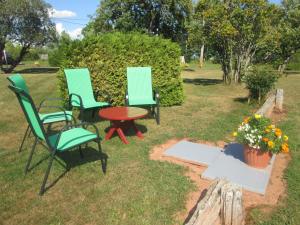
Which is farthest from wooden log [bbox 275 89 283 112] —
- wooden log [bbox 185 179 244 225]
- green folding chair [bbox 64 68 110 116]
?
wooden log [bbox 185 179 244 225]

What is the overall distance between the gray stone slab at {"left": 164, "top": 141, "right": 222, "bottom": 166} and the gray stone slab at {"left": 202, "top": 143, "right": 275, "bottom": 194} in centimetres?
17

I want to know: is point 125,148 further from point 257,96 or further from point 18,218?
point 257,96

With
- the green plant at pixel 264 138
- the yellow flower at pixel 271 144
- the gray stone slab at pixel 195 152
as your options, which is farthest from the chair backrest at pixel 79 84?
the yellow flower at pixel 271 144

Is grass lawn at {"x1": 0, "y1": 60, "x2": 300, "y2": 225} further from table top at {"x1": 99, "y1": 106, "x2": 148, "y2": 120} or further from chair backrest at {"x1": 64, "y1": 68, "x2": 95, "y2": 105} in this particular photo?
chair backrest at {"x1": 64, "y1": 68, "x2": 95, "y2": 105}

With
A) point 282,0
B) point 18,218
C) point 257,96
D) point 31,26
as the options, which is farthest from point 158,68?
point 31,26

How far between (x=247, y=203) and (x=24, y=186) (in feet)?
10.4

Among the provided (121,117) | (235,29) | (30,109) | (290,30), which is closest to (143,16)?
(290,30)

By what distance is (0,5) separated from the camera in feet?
76.1

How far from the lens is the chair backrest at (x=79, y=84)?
6.75m

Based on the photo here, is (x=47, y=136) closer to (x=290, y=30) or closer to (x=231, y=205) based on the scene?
(x=231, y=205)

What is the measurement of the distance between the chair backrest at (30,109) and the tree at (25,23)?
24.0m

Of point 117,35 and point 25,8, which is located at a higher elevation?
point 25,8

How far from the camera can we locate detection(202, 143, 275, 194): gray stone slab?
386cm

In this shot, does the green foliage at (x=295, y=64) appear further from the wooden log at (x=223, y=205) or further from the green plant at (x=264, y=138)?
the wooden log at (x=223, y=205)
